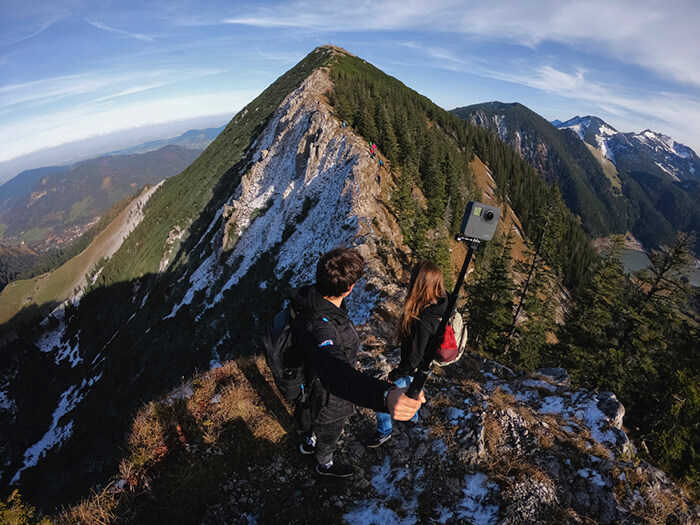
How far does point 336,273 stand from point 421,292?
2.19m

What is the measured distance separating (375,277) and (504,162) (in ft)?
352

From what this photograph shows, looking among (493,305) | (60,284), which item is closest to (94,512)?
(493,305)

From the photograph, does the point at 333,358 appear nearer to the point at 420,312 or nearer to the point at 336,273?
the point at 336,273

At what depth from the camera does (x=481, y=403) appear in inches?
276

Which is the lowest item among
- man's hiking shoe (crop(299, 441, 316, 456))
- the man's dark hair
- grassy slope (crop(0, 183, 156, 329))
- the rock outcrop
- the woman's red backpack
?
grassy slope (crop(0, 183, 156, 329))

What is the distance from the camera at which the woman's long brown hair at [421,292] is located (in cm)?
543

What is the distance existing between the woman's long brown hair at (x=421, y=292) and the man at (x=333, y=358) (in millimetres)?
1524

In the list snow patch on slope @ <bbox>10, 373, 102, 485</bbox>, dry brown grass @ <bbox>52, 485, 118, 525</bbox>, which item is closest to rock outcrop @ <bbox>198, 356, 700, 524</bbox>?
dry brown grass @ <bbox>52, 485, 118, 525</bbox>

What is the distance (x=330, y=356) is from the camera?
3336mm

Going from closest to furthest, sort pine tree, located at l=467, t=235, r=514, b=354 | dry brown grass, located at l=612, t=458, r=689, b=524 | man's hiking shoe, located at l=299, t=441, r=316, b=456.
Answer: dry brown grass, located at l=612, t=458, r=689, b=524
man's hiking shoe, located at l=299, t=441, r=316, b=456
pine tree, located at l=467, t=235, r=514, b=354

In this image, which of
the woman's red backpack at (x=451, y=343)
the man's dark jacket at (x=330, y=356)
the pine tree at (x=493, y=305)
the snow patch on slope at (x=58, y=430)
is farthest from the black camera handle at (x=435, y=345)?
the snow patch on slope at (x=58, y=430)

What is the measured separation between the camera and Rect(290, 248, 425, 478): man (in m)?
2.85

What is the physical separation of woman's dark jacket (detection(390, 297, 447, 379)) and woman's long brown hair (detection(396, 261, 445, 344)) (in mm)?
99

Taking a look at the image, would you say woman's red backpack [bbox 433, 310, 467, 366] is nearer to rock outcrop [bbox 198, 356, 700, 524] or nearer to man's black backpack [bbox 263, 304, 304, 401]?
rock outcrop [bbox 198, 356, 700, 524]
